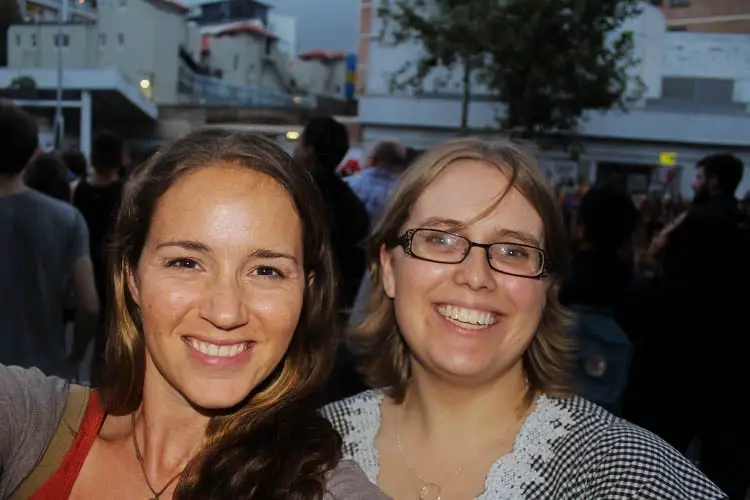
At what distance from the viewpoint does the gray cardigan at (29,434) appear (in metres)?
1.49

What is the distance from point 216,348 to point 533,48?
15828 mm

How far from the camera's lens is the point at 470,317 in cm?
187

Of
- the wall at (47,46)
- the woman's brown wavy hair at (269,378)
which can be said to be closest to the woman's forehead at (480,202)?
the woman's brown wavy hair at (269,378)

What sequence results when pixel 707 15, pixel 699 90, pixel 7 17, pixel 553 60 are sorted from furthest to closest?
pixel 7 17 → pixel 707 15 → pixel 699 90 → pixel 553 60

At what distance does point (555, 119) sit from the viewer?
59.0 feet

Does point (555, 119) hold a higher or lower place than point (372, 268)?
higher

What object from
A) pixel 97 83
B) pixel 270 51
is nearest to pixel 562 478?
pixel 97 83

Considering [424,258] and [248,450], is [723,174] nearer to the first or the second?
[424,258]

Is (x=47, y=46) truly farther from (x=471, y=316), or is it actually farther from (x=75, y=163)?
(x=471, y=316)

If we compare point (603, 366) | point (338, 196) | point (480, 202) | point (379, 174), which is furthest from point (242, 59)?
point (480, 202)

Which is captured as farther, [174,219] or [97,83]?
[97,83]

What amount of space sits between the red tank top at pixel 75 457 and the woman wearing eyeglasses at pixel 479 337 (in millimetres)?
676

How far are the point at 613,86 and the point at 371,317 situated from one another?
17.8 meters

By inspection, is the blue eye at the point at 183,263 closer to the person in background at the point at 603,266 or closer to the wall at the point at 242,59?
the person in background at the point at 603,266
